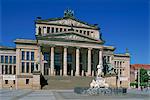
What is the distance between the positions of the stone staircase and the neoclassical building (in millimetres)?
4904

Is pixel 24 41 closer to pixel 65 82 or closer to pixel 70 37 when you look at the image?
pixel 70 37

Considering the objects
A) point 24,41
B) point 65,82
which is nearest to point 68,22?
point 24,41

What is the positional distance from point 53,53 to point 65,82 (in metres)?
10.6

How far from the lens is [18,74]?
3268 inches

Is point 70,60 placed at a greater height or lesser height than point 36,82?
greater

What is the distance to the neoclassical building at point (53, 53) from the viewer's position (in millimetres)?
81812

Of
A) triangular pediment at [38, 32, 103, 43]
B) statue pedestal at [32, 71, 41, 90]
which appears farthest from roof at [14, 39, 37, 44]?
statue pedestal at [32, 71, 41, 90]

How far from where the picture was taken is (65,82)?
74562 millimetres

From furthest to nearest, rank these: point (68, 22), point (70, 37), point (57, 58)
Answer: point (68, 22) < point (57, 58) < point (70, 37)

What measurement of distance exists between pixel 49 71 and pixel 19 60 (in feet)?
30.0

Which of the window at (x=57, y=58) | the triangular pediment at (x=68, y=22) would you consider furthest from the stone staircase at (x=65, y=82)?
the triangular pediment at (x=68, y=22)

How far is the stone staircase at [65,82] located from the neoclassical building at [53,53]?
490cm

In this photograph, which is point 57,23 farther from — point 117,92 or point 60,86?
point 117,92

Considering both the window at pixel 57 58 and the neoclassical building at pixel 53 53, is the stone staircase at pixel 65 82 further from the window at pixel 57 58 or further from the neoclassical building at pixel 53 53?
the window at pixel 57 58
